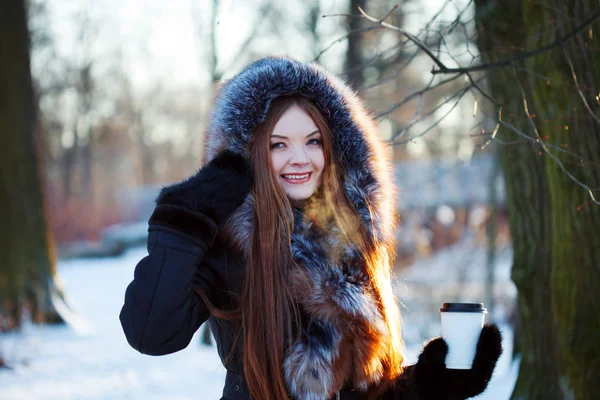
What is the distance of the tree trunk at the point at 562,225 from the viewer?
10.8 ft

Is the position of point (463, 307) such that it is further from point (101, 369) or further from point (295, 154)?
point (101, 369)

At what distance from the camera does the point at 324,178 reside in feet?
9.58

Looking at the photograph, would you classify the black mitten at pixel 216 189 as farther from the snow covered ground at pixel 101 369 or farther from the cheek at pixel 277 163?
the snow covered ground at pixel 101 369

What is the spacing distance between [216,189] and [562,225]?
194 centimetres

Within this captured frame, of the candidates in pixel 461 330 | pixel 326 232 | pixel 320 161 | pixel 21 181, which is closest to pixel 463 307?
pixel 461 330

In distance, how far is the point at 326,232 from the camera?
2.76 metres

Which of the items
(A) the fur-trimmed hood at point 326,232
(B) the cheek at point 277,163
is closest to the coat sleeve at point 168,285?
(A) the fur-trimmed hood at point 326,232

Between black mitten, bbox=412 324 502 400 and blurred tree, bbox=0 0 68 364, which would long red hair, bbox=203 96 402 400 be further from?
blurred tree, bbox=0 0 68 364

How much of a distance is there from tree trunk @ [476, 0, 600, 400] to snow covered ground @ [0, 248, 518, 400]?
1.26 m

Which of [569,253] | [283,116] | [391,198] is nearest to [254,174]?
[283,116]

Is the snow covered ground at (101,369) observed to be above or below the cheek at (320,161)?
below

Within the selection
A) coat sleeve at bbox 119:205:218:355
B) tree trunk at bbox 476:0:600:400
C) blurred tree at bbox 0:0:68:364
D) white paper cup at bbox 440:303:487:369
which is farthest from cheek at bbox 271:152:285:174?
blurred tree at bbox 0:0:68:364

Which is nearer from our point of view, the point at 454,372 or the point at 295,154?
the point at 454,372

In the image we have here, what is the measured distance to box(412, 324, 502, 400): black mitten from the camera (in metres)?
2.58
